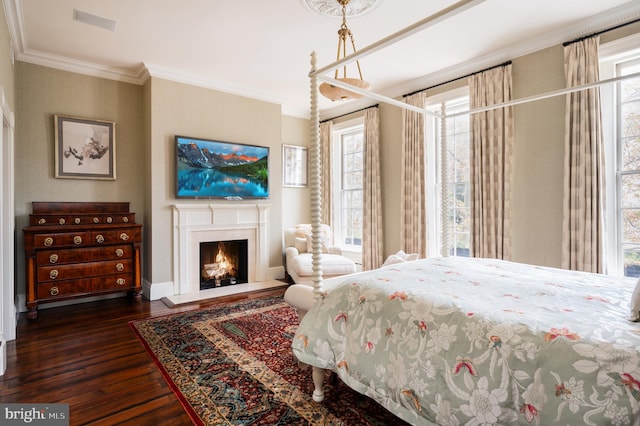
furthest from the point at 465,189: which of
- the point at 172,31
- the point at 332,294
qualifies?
the point at 172,31

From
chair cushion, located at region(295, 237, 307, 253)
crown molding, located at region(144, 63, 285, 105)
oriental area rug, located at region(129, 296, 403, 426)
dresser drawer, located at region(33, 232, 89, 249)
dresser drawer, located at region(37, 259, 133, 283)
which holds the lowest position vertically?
oriental area rug, located at region(129, 296, 403, 426)

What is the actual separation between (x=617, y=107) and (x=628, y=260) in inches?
53.1

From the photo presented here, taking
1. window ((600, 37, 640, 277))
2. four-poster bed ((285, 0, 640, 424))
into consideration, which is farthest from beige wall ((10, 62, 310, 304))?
window ((600, 37, 640, 277))

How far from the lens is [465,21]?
3.01 m

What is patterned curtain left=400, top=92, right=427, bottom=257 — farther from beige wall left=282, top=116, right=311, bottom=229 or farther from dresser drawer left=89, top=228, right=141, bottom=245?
dresser drawer left=89, top=228, right=141, bottom=245

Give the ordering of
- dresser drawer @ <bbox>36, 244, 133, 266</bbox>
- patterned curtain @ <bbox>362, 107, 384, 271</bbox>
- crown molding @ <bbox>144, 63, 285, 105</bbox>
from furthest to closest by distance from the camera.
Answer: patterned curtain @ <bbox>362, 107, 384, 271</bbox>, crown molding @ <bbox>144, 63, 285, 105</bbox>, dresser drawer @ <bbox>36, 244, 133, 266</bbox>

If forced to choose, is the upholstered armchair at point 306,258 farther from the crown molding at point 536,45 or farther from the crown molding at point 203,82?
the crown molding at point 536,45

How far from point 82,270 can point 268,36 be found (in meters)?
3.12

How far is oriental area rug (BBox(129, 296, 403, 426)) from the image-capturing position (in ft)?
5.86

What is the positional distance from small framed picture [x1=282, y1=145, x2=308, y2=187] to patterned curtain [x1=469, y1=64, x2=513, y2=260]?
9.65ft

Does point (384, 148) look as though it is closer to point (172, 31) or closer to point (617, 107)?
point (617, 107)


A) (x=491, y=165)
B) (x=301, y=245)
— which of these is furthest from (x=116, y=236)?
(x=491, y=165)

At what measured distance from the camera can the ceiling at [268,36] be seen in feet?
9.26

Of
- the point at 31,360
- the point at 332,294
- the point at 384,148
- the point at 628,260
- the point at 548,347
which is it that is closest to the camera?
the point at 548,347
